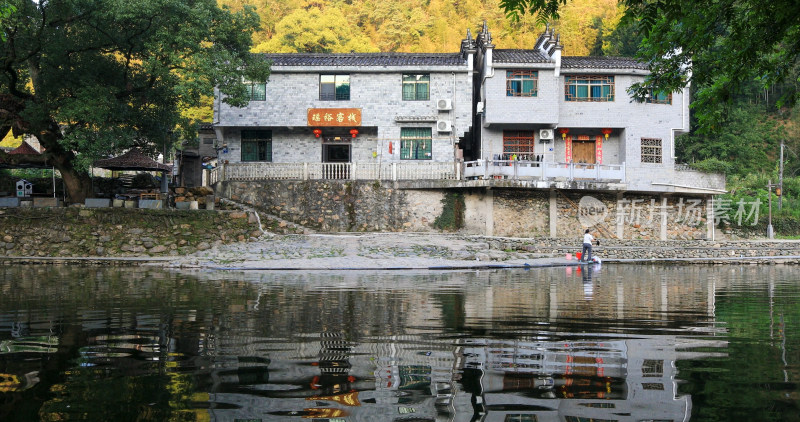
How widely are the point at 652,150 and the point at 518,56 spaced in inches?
326

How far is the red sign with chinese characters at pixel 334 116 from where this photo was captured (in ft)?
96.4

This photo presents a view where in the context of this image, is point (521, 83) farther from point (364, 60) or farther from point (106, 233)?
point (106, 233)

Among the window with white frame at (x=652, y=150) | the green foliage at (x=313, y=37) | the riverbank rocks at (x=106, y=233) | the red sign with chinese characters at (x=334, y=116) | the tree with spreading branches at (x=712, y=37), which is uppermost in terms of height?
the green foliage at (x=313, y=37)

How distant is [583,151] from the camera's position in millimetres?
31438

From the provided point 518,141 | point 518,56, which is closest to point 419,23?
point 518,56

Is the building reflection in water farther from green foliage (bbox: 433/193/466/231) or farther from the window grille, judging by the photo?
the window grille

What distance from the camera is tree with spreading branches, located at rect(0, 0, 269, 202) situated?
22406mm

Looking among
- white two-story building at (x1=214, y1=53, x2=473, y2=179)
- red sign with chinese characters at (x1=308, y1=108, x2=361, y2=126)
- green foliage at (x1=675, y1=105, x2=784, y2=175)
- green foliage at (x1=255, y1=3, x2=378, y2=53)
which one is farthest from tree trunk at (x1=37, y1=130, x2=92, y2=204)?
green foliage at (x1=675, y1=105, x2=784, y2=175)

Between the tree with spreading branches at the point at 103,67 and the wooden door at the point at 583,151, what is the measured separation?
52.9ft

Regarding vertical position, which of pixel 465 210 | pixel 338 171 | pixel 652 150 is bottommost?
pixel 465 210

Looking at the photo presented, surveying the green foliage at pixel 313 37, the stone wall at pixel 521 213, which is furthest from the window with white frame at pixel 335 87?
the green foliage at pixel 313 37

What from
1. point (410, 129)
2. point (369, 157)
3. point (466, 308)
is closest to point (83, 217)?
point (369, 157)

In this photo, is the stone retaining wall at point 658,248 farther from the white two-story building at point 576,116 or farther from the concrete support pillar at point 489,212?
the white two-story building at point 576,116

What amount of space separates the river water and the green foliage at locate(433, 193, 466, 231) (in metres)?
15.8
